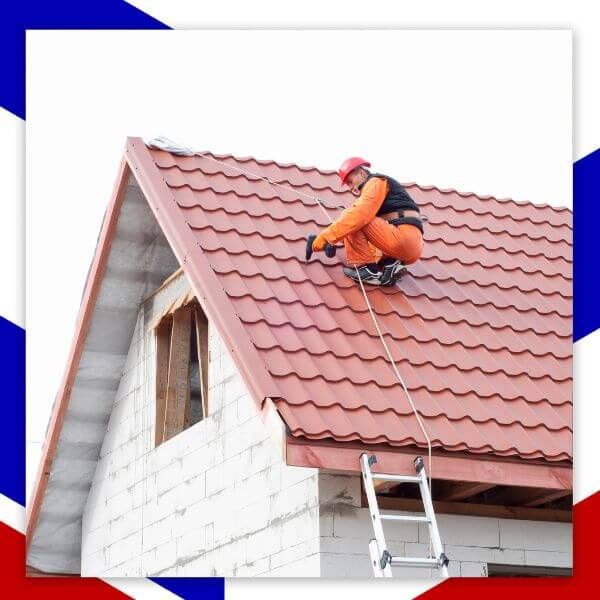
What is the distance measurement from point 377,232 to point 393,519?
122 cm

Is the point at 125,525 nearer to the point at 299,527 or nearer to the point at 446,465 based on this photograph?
the point at 299,527

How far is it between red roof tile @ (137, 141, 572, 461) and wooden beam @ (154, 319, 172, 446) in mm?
686

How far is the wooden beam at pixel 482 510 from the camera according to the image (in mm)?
5684

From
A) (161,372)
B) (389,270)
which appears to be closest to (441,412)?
(389,270)

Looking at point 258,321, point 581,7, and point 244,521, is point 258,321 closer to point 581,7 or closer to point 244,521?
point 244,521

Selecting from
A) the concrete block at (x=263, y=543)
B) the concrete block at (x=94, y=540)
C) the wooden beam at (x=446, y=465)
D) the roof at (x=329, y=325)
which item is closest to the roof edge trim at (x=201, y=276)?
the roof at (x=329, y=325)

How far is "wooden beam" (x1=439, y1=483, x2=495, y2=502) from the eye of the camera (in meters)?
5.64

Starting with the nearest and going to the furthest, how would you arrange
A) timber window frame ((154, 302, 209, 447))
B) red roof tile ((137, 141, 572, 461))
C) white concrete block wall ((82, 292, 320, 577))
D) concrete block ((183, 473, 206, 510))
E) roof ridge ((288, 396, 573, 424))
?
roof ridge ((288, 396, 573, 424)) → red roof tile ((137, 141, 572, 461)) → white concrete block wall ((82, 292, 320, 577)) → concrete block ((183, 473, 206, 510)) → timber window frame ((154, 302, 209, 447))

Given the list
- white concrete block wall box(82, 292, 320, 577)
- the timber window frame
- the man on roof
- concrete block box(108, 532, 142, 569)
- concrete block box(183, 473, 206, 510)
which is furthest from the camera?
the timber window frame

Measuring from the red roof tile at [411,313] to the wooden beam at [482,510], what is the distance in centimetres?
31

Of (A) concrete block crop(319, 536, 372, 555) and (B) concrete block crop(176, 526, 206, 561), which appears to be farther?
(B) concrete block crop(176, 526, 206, 561)

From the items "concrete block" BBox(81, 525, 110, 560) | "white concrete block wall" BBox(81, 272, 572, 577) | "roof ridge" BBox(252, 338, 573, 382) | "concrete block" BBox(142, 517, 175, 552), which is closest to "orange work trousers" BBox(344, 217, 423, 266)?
"roof ridge" BBox(252, 338, 573, 382)

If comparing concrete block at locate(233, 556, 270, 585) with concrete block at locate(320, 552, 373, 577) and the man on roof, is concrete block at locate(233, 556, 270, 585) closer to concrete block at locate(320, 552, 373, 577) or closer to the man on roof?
concrete block at locate(320, 552, 373, 577)

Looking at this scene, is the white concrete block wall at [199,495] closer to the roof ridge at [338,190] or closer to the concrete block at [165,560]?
the concrete block at [165,560]
